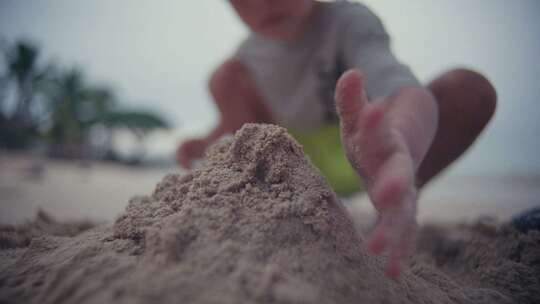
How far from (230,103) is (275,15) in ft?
2.04

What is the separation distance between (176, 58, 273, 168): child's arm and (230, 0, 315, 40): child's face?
394 millimetres

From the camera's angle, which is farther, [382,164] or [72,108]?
[72,108]

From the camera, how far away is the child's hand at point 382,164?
47 cm

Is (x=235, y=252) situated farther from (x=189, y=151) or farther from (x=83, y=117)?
(x=83, y=117)

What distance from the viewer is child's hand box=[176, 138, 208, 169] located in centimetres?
176

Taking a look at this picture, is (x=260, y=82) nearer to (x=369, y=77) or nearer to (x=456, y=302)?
(x=369, y=77)

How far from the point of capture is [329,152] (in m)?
1.97

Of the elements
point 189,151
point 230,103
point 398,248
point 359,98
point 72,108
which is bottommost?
point 398,248

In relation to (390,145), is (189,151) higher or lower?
higher

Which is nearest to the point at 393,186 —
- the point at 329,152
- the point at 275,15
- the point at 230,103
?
the point at 275,15

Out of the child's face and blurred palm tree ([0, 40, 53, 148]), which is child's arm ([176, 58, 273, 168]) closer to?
the child's face

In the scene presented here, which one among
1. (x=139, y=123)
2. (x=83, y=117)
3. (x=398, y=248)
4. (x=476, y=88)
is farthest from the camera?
(x=139, y=123)

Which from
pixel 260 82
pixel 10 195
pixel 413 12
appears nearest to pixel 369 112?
pixel 260 82

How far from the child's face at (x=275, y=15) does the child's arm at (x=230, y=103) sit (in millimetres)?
394
